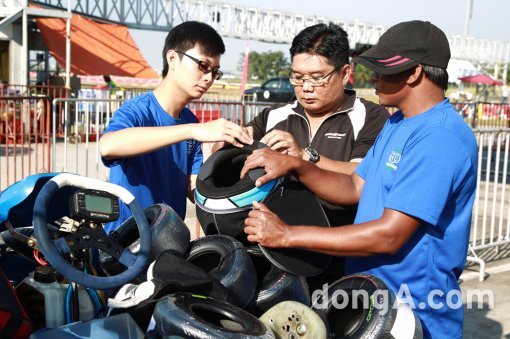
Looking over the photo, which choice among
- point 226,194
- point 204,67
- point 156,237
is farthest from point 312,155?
point 156,237

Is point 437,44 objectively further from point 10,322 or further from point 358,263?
point 10,322

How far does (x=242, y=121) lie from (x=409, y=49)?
8.59 m

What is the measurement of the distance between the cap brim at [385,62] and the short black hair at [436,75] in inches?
2.3

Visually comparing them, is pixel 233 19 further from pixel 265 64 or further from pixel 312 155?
pixel 265 64

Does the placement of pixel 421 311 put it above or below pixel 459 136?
below

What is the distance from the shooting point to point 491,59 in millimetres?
51625

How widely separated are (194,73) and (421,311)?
1663mm

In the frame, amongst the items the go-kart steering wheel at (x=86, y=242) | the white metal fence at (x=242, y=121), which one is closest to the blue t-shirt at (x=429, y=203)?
the go-kart steering wheel at (x=86, y=242)

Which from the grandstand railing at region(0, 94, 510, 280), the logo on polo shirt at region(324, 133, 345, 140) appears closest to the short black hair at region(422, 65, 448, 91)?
the logo on polo shirt at region(324, 133, 345, 140)

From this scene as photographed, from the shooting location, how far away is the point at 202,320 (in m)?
2.04

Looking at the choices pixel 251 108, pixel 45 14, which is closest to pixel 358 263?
pixel 251 108

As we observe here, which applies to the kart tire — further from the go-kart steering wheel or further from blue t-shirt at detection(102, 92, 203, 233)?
blue t-shirt at detection(102, 92, 203, 233)

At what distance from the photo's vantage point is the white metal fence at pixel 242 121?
308 inches

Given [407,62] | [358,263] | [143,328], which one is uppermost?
[407,62]
